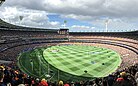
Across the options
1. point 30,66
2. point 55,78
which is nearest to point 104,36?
point 30,66

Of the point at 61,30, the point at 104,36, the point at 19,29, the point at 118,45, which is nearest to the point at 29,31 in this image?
the point at 19,29

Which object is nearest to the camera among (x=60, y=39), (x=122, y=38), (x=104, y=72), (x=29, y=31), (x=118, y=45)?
(x=104, y=72)

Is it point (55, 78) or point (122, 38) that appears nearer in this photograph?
point (55, 78)

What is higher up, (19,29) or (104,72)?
(19,29)

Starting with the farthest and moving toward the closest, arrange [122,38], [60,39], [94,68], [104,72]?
[60,39] → [122,38] → [94,68] → [104,72]

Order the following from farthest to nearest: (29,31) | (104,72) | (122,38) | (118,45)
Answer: (29,31) < (122,38) < (118,45) < (104,72)


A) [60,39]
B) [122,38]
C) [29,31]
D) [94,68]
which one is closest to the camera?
[94,68]

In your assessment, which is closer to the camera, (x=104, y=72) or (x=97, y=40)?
(x=104, y=72)

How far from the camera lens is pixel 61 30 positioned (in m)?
149

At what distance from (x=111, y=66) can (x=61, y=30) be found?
3589 inches

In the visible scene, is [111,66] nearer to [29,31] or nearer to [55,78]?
[55,78]

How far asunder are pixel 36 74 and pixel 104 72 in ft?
50.8

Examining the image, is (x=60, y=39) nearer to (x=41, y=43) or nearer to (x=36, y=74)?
(x=41, y=43)

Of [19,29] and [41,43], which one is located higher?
[19,29]
